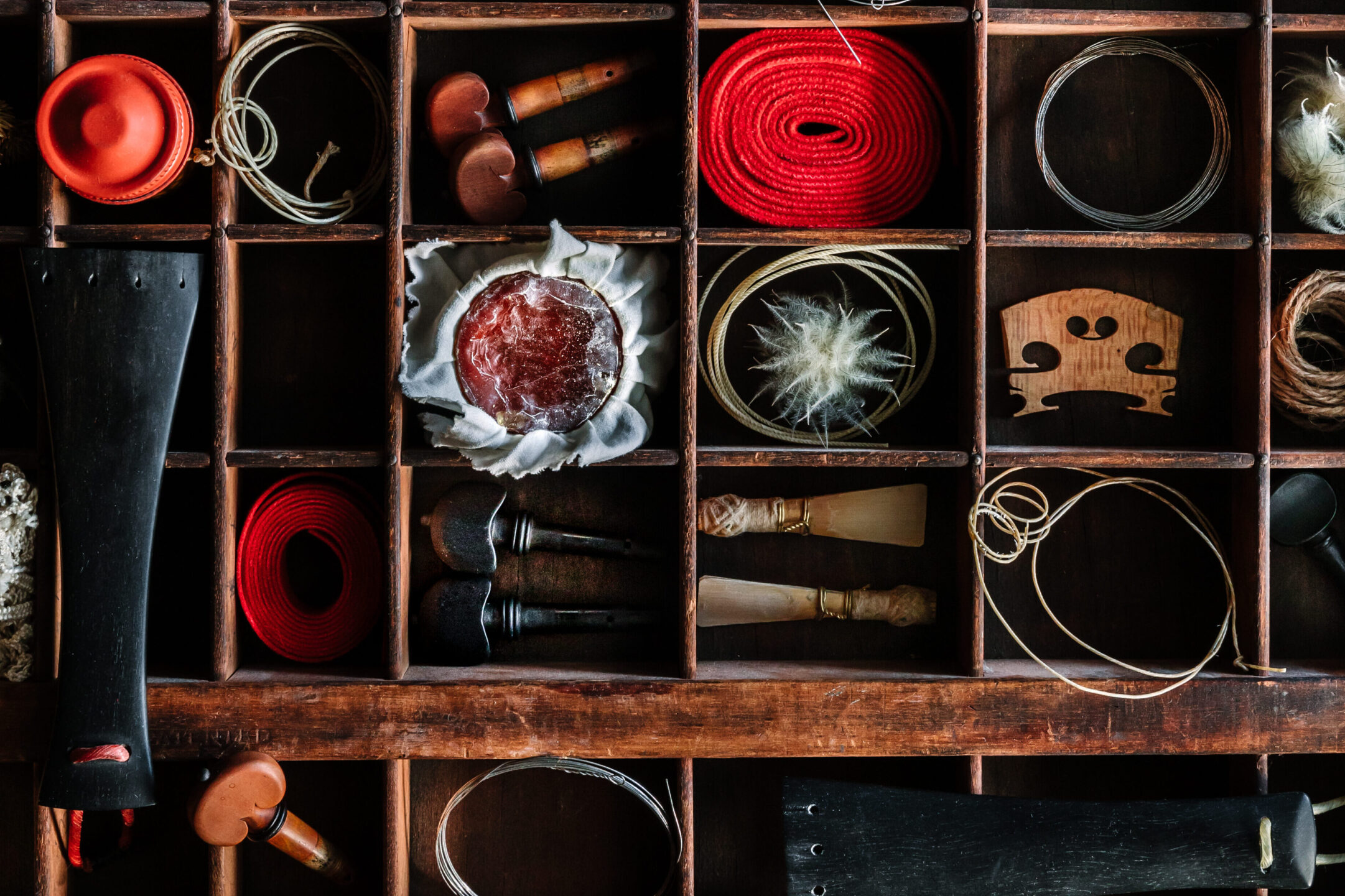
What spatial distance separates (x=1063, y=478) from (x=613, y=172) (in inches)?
45.1

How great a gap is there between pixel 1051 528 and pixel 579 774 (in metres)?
1.11

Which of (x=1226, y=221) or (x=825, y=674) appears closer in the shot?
(x=825, y=674)

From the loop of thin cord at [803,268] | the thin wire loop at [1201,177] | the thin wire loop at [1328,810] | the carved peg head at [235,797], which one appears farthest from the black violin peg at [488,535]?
the thin wire loop at [1328,810]

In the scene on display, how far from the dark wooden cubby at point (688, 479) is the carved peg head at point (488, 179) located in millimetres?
73

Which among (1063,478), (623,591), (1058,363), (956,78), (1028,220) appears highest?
(956,78)

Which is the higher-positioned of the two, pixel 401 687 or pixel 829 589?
pixel 829 589

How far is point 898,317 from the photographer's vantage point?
71.0 inches

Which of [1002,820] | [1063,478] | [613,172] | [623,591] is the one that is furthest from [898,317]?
[1002,820]

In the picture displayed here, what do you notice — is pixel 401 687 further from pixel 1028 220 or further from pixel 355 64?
pixel 1028 220

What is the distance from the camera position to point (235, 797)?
1498 mm

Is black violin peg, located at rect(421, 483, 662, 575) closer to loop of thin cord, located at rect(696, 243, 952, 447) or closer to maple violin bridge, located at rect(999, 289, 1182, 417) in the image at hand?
loop of thin cord, located at rect(696, 243, 952, 447)

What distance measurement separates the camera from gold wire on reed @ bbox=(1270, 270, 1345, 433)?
1690mm

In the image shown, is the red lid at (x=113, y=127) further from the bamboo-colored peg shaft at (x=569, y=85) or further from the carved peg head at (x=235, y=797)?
the carved peg head at (x=235, y=797)

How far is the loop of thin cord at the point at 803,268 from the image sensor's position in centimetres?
171
